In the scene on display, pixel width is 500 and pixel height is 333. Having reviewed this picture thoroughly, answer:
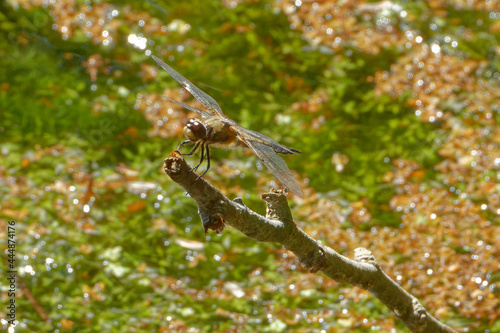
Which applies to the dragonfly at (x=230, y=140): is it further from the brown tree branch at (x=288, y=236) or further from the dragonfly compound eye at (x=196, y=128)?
the brown tree branch at (x=288, y=236)

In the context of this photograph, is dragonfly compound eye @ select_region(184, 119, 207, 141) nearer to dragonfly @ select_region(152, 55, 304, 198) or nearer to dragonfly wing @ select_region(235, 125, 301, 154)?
dragonfly @ select_region(152, 55, 304, 198)

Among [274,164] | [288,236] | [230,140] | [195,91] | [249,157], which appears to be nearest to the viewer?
[288,236]

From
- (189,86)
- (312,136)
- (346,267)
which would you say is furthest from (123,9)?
(346,267)

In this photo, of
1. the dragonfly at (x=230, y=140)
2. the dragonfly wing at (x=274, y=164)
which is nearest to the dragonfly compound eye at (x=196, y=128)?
the dragonfly at (x=230, y=140)

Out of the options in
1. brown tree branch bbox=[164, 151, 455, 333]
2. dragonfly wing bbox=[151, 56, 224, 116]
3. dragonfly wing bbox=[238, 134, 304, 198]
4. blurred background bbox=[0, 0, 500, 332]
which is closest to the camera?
brown tree branch bbox=[164, 151, 455, 333]

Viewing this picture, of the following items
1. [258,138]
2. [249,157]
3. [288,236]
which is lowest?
[249,157]

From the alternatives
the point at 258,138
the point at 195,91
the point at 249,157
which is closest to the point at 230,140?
the point at 258,138

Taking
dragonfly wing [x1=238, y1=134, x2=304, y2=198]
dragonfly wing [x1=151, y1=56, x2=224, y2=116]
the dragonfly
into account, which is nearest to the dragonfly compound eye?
the dragonfly

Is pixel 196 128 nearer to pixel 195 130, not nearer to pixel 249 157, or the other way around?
pixel 195 130
